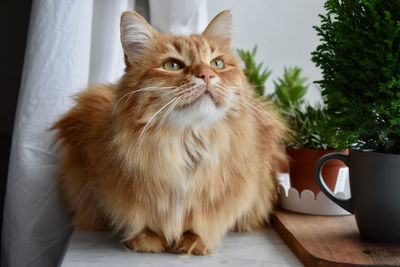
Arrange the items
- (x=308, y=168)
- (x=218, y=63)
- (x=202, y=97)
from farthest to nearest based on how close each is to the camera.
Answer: (x=308, y=168), (x=218, y=63), (x=202, y=97)

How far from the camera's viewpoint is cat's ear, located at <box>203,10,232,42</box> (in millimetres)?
890

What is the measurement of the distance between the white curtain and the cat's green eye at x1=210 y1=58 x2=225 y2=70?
0.35 metres

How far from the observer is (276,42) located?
184cm

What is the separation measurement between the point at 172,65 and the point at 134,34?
101mm

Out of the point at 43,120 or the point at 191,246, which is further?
the point at 43,120

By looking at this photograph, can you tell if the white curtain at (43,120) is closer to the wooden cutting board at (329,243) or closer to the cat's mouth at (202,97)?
the cat's mouth at (202,97)

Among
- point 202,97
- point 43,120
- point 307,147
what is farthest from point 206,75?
point 43,120

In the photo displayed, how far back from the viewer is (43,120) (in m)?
1.08

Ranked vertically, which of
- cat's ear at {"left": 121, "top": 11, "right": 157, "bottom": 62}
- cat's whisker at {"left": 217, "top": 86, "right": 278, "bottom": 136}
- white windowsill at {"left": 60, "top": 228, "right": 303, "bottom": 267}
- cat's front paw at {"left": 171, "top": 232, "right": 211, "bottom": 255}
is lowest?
white windowsill at {"left": 60, "top": 228, "right": 303, "bottom": 267}

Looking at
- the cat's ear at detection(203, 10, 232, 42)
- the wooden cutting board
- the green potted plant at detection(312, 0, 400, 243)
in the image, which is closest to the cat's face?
the cat's ear at detection(203, 10, 232, 42)

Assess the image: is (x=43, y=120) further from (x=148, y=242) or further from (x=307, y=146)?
(x=307, y=146)

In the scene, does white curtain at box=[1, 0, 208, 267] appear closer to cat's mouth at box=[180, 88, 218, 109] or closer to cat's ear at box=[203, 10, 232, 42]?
cat's ear at box=[203, 10, 232, 42]

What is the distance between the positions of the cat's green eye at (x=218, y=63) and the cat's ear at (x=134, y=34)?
134mm

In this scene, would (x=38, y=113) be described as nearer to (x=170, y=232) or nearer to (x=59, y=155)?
(x=59, y=155)
